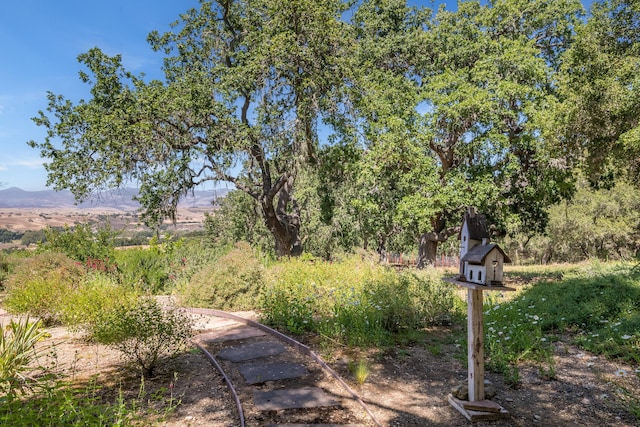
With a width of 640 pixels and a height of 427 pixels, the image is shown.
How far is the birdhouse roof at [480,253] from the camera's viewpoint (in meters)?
3.67

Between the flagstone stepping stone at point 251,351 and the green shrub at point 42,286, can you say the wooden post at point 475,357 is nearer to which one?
the flagstone stepping stone at point 251,351

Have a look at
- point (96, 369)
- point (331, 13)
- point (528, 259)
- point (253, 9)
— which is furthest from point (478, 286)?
point (528, 259)

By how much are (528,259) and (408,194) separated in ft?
104

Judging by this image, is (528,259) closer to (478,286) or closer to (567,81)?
(567,81)

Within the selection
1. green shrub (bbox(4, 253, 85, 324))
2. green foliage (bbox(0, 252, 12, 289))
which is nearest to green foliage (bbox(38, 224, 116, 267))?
green foliage (bbox(0, 252, 12, 289))

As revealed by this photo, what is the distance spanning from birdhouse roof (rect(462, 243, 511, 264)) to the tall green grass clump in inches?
98.1

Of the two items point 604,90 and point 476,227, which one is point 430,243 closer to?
point 604,90

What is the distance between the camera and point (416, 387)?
14.9ft

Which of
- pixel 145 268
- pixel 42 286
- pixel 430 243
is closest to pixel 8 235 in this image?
pixel 145 268

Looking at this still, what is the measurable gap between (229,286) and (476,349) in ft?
19.6

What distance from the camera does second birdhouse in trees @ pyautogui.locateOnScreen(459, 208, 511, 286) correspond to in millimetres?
3691

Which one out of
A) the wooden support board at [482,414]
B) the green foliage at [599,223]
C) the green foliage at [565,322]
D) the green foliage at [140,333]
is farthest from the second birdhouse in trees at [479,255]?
Result: the green foliage at [599,223]

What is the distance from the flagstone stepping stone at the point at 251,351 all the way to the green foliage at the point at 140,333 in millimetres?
768

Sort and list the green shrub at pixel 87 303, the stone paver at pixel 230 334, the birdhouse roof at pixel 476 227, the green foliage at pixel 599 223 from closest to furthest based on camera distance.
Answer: the birdhouse roof at pixel 476 227
the green shrub at pixel 87 303
the stone paver at pixel 230 334
the green foliage at pixel 599 223
